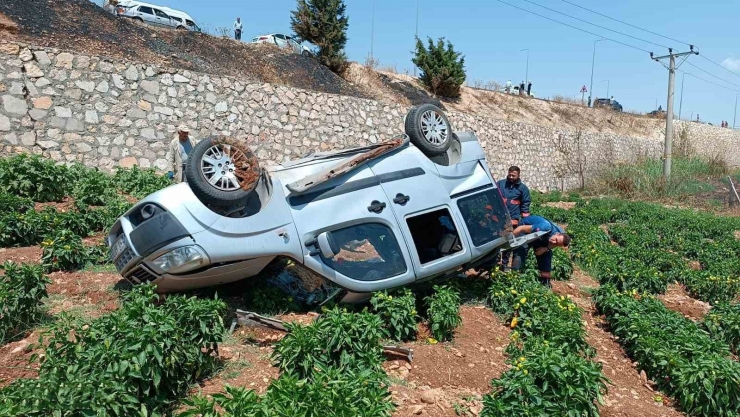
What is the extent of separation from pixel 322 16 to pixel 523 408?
22.0 meters

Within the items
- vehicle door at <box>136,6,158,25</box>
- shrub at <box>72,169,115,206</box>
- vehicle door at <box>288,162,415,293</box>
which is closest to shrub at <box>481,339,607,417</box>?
vehicle door at <box>288,162,415,293</box>

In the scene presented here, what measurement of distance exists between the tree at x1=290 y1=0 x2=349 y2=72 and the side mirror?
60.9 ft

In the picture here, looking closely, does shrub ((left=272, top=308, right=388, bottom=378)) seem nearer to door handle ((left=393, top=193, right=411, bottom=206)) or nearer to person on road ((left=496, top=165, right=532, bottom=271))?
door handle ((left=393, top=193, right=411, bottom=206))

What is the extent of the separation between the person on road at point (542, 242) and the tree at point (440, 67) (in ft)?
71.4

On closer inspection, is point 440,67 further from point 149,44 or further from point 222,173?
point 222,173

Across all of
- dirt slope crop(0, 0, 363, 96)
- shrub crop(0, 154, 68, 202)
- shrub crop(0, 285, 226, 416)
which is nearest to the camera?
shrub crop(0, 285, 226, 416)

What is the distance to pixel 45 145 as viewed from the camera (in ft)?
37.6

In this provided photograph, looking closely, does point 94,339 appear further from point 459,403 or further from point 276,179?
point 459,403

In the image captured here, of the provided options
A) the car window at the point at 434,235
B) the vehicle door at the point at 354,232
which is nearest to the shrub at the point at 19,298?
the vehicle door at the point at 354,232

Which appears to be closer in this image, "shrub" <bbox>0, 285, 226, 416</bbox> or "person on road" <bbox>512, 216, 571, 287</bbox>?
"shrub" <bbox>0, 285, 226, 416</bbox>

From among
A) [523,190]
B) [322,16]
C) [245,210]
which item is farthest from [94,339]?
[322,16]

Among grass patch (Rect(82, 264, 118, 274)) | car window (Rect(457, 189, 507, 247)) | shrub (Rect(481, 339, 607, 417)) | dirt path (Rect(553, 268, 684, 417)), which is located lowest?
dirt path (Rect(553, 268, 684, 417))

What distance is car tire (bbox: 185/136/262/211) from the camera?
16.2 feet

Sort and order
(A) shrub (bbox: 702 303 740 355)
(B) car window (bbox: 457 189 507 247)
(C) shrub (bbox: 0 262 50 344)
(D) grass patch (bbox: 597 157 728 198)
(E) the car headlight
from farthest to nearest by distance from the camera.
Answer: (D) grass patch (bbox: 597 157 728 198) < (A) shrub (bbox: 702 303 740 355) < (B) car window (bbox: 457 189 507 247) < (E) the car headlight < (C) shrub (bbox: 0 262 50 344)
